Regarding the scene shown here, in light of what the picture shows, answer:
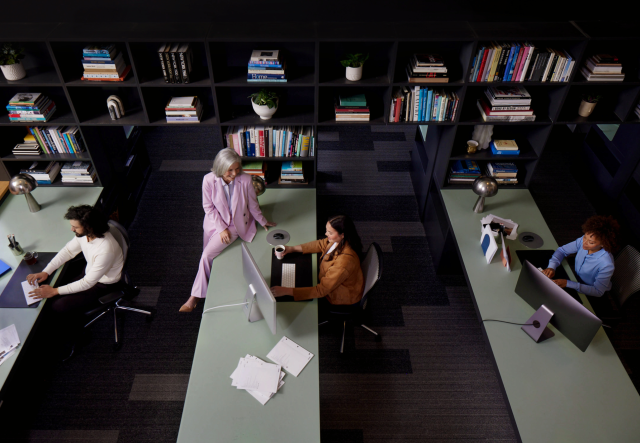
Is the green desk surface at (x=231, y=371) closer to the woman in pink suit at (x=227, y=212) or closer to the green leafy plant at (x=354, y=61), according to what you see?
the woman in pink suit at (x=227, y=212)

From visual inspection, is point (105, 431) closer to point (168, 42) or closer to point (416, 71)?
point (168, 42)

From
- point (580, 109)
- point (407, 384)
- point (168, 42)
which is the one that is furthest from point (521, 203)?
point (168, 42)

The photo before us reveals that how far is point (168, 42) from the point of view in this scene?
3.64 m

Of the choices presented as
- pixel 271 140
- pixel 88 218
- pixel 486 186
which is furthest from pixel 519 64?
pixel 88 218

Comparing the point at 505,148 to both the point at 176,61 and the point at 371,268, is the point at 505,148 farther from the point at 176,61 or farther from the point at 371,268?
the point at 176,61

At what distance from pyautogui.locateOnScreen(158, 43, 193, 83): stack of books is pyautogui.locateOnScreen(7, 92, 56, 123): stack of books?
1181 mm

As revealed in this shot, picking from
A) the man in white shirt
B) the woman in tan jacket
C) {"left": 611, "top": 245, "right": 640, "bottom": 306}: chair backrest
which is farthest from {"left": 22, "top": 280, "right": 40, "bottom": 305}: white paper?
{"left": 611, "top": 245, "right": 640, "bottom": 306}: chair backrest

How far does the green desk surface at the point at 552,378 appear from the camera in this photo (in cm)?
265

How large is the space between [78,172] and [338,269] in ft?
9.28

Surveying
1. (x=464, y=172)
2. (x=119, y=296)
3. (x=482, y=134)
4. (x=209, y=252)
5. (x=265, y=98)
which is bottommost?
(x=119, y=296)

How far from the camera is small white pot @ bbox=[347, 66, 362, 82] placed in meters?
3.71

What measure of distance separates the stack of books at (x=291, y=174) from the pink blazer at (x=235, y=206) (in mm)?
605

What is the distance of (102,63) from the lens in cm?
365

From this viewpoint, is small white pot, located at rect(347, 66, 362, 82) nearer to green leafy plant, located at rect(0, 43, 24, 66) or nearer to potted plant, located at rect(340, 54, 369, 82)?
potted plant, located at rect(340, 54, 369, 82)
